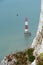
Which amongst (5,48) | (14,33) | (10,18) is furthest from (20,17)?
(5,48)

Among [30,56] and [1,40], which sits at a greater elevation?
[30,56]

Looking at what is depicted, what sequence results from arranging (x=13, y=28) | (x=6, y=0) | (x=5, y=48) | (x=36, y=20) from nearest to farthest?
(x=5, y=48) < (x=13, y=28) < (x=36, y=20) < (x=6, y=0)

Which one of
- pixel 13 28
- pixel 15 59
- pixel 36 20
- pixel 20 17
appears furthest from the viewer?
pixel 20 17

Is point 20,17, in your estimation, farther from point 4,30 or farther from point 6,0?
point 6,0

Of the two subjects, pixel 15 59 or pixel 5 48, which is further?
pixel 5 48

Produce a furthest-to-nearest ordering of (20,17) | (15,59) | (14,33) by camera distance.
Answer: (20,17) < (14,33) < (15,59)

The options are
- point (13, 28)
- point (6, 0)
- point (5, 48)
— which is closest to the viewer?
point (5, 48)

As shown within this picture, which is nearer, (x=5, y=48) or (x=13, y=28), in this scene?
(x=5, y=48)

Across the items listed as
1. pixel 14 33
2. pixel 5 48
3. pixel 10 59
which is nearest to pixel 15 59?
pixel 10 59

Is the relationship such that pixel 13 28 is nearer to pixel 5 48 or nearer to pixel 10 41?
pixel 10 41
